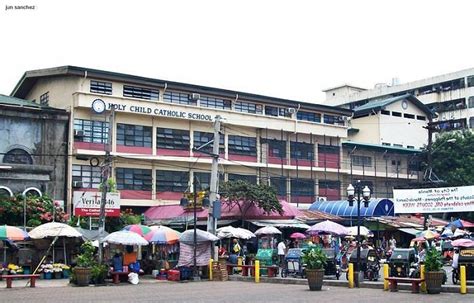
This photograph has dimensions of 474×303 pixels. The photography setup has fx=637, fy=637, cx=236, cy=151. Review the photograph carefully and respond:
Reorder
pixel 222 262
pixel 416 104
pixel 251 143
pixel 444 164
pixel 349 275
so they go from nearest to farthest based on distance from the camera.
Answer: pixel 349 275 → pixel 222 262 → pixel 251 143 → pixel 444 164 → pixel 416 104

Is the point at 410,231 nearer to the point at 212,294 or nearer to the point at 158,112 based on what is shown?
the point at 158,112

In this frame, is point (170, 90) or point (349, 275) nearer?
point (349, 275)

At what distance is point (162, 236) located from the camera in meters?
29.9

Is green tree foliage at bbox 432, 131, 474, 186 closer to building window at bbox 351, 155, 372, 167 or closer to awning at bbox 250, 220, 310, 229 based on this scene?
building window at bbox 351, 155, 372, 167

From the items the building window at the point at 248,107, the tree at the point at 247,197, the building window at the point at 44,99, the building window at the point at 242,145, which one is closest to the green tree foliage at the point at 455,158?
the building window at the point at 248,107

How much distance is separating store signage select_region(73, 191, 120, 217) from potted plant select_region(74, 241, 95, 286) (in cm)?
694

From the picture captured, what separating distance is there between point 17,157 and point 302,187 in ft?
77.3

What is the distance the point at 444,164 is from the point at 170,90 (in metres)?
25.9

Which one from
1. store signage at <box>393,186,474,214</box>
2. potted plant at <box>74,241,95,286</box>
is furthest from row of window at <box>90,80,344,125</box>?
potted plant at <box>74,241,95,286</box>

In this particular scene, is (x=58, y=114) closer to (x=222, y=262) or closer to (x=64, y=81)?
(x=64, y=81)

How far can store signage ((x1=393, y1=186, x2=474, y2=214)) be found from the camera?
33.9 m

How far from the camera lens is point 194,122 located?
4803 cm

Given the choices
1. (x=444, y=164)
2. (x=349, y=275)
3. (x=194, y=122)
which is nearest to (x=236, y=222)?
(x=194, y=122)

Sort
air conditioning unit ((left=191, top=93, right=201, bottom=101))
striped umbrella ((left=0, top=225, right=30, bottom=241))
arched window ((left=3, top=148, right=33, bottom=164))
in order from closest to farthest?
striped umbrella ((left=0, top=225, right=30, bottom=241)) < arched window ((left=3, top=148, right=33, bottom=164)) < air conditioning unit ((left=191, top=93, right=201, bottom=101))
